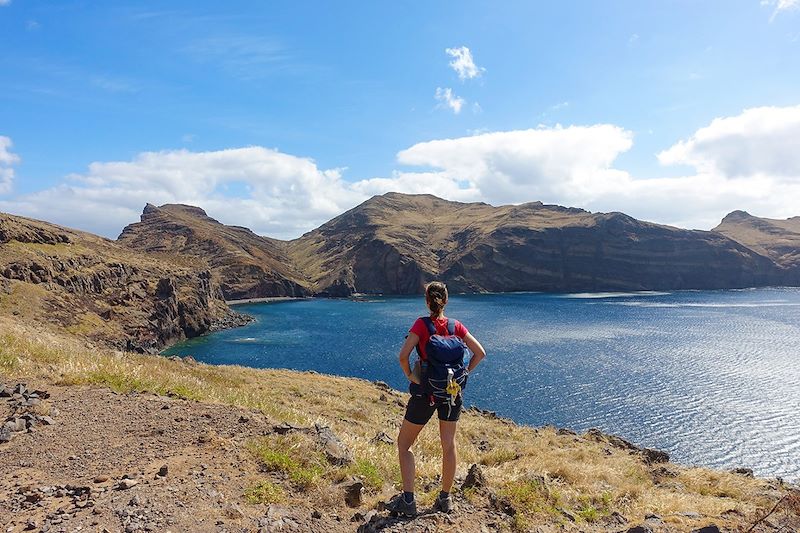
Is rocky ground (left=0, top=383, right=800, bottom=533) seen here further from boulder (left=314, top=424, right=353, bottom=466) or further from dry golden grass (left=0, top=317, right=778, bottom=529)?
dry golden grass (left=0, top=317, right=778, bottom=529)

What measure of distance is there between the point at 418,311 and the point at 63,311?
336 feet

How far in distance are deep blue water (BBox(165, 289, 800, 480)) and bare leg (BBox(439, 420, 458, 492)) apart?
4110cm

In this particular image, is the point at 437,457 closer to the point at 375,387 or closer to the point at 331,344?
the point at 375,387

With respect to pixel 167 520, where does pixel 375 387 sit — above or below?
below

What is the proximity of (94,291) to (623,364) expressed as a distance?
98.7 metres

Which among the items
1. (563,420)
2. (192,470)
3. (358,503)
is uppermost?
(192,470)

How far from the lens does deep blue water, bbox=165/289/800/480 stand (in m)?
44.2

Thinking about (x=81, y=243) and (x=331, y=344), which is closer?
(x=331, y=344)

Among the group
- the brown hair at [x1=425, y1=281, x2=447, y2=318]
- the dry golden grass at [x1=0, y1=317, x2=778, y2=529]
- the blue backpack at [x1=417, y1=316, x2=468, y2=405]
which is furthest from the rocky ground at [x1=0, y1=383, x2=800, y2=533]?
the brown hair at [x1=425, y1=281, x2=447, y2=318]

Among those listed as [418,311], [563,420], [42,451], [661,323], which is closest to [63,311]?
[563,420]

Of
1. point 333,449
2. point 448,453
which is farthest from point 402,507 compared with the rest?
point 333,449

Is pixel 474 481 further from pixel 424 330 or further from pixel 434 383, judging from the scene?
pixel 424 330

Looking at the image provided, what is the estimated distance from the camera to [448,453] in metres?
7.01

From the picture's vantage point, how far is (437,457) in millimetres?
12484
